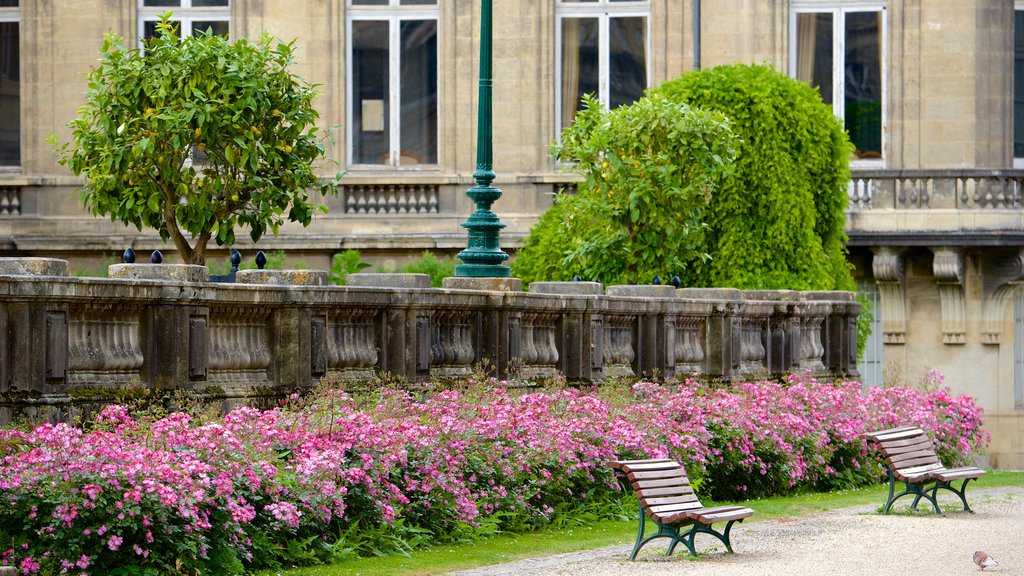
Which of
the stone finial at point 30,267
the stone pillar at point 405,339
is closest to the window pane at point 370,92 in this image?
the stone pillar at point 405,339

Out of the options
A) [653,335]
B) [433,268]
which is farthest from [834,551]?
[433,268]

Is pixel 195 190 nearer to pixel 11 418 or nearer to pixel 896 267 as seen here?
pixel 11 418

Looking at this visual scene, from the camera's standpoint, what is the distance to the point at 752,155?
94.8 ft

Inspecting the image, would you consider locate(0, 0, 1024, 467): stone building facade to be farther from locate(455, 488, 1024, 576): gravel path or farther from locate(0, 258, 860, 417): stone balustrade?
locate(455, 488, 1024, 576): gravel path

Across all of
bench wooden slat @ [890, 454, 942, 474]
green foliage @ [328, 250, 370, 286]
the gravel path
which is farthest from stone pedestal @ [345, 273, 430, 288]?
green foliage @ [328, 250, 370, 286]

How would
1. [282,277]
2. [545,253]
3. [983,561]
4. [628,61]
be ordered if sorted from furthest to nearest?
1. [628,61]
2. [545,253]
3. [282,277]
4. [983,561]

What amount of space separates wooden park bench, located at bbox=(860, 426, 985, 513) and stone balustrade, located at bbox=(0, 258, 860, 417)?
3233mm

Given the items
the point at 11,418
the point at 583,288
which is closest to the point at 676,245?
the point at 583,288

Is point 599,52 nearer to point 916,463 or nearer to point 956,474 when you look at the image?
point 916,463

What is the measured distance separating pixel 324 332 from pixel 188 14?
20045 mm

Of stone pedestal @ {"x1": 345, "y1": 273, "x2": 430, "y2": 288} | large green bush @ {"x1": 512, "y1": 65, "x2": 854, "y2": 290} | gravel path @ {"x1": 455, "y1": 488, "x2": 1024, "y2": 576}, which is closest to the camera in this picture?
gravel path @ {"x1": 455, "y1": 488, "x2": 1024, "y2": 576}

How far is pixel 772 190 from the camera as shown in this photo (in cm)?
2858

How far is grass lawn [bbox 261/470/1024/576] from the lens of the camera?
12.9m

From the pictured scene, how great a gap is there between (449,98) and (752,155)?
7409 millimetres
